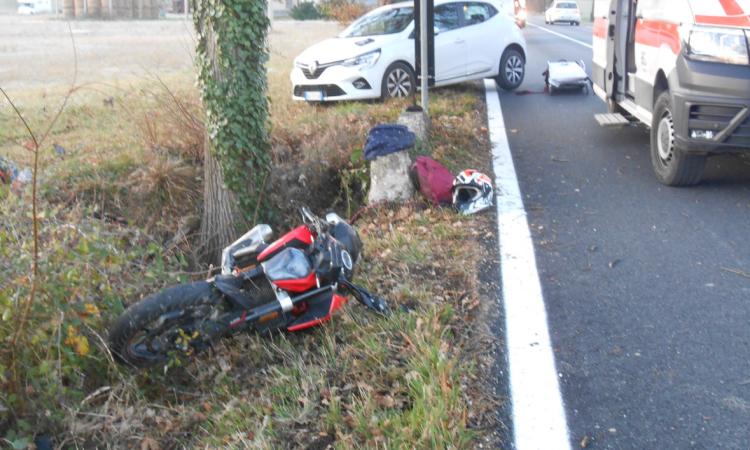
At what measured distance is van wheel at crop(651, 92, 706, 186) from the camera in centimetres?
708

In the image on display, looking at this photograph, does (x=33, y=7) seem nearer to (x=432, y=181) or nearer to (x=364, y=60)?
(x=364, y=60)

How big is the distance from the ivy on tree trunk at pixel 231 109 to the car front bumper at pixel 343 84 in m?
4.81

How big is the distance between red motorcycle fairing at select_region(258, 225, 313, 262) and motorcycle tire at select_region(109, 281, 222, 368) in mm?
371

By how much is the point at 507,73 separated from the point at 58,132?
772 centimetres

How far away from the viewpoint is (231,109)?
6.76m

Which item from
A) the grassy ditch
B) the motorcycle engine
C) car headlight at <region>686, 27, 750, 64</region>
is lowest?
the grassy ditch

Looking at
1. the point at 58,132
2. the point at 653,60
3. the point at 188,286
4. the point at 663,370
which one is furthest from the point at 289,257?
the point at 58,132

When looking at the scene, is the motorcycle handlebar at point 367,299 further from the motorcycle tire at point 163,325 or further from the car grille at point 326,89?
the car grille at point 326,89

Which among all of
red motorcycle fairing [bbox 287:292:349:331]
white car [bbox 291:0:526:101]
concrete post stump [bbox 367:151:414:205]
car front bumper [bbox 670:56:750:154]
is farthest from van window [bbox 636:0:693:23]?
white car [bbox 291:0:526:101]

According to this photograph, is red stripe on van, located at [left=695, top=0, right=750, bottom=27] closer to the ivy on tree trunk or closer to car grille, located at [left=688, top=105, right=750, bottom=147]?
car grille, located at [left=688, top=105, right=750, bottom=147]

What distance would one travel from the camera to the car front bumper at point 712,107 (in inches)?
250

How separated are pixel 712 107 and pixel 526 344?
3.38 meters

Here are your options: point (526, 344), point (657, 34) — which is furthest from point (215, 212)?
point (657, 34)

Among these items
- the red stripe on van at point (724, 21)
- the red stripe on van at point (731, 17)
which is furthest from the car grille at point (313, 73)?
the red stripe on van at point (731, 17)
